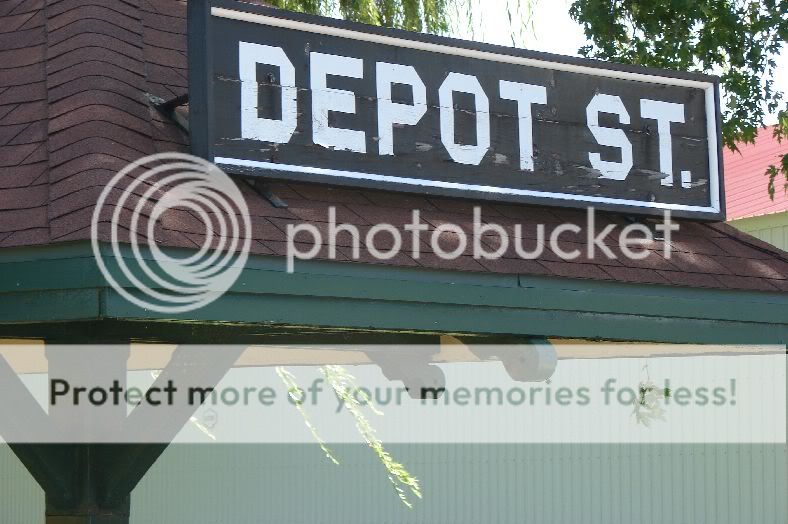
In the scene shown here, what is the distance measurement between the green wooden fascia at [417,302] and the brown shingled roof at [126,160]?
0.06 meters

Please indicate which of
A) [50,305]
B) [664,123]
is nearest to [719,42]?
[664,123]

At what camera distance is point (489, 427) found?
56.5 feet

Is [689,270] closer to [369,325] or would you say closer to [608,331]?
[608,331]

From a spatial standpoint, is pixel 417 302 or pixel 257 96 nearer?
pixel 417 302

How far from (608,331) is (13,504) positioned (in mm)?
18960

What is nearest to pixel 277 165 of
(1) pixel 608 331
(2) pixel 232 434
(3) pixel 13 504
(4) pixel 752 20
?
(1) pixel 608 331

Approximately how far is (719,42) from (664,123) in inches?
242

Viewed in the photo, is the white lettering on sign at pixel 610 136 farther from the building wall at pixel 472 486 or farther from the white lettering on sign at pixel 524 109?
the building wall at pixel 472 486

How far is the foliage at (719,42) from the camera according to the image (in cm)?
1175

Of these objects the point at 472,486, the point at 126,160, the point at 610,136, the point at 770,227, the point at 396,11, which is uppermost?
the point at 396,11

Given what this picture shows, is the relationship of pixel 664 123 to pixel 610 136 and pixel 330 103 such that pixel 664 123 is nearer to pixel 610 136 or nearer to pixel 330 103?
pixel 610 136

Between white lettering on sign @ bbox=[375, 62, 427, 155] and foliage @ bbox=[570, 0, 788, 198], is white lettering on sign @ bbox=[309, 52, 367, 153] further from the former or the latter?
foliage @ bbox=[570, 0, 788, 198]

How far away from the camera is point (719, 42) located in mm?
11969

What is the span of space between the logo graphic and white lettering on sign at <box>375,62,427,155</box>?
80cm
